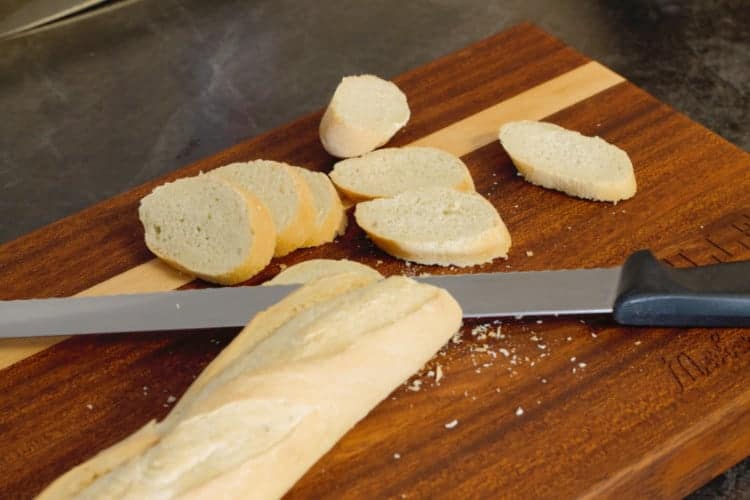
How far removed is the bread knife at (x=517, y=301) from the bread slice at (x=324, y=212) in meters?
0.21

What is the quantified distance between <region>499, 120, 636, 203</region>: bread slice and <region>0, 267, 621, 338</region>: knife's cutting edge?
298 mm

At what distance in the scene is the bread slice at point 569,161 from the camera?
2.12m

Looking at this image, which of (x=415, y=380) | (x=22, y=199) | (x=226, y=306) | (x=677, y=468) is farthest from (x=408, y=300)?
(x=22, y=199)

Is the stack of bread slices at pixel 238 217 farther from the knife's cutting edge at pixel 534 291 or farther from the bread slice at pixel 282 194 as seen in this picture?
the knife's cutting edge at pixel 534 291

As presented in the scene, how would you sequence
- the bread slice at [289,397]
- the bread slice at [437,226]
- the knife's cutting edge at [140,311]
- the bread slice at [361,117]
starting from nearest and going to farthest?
1. the bread slice at [289,397]
2. the knife's cutting edge at [140,311]
3. the bread slice at [437,226]
4. the bread slice at [361,117]

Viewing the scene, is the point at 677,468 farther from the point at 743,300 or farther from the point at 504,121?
the point at 504,121

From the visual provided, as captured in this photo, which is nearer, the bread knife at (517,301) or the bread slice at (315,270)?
the bread knife at (517,301)

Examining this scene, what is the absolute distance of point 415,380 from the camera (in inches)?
69.6

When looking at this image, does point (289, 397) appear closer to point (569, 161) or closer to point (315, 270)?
point (315, 270)

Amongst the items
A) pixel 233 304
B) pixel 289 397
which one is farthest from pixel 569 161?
pixel 289 397

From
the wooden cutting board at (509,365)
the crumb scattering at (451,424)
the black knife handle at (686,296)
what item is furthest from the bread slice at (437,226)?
the crumb scattering at (451,424)

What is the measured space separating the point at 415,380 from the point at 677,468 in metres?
0.49

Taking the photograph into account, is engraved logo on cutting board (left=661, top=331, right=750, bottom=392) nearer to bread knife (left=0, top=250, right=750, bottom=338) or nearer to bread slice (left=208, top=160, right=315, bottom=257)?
bread knife (left=0, top=250, right=750, bottom=338)

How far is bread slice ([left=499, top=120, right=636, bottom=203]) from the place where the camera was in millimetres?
2123
